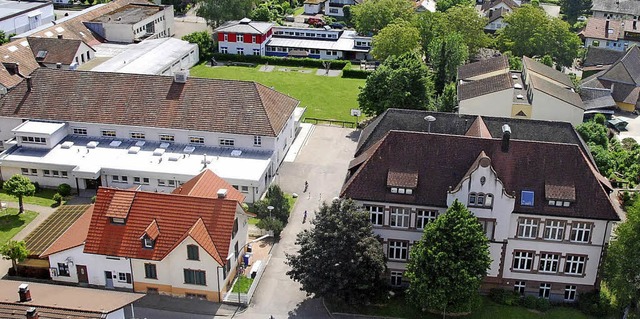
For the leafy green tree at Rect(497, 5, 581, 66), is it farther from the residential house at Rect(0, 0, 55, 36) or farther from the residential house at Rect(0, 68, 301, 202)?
the residential house at Rect(0, 0, 55, 36)

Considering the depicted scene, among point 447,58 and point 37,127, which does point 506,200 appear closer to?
point 447,58

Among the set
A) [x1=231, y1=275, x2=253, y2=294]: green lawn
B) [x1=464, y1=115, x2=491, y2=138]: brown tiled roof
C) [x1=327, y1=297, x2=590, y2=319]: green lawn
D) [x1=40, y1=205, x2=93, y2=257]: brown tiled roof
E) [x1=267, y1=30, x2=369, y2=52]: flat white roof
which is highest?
[x1=464, y1=115, x2=491, y2=138]: brown tiled roof

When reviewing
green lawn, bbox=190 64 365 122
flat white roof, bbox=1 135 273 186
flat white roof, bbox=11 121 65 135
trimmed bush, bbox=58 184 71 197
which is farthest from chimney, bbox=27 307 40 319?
green lawn, bbox=190 64 365 122

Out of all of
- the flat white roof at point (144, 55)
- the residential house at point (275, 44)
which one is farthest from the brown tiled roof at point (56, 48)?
the residential house at point (275, 44)

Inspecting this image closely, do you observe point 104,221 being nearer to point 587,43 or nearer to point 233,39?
point 233,39

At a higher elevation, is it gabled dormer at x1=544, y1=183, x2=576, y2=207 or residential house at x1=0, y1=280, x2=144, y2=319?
gabled dormer at x1=544, y1=183, x2=576, y2=207

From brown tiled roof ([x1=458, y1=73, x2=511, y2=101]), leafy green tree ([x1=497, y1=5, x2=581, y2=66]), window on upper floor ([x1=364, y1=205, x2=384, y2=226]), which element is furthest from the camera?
leafy green tree ([x1=497, y1=5, x2=581, y2=66])

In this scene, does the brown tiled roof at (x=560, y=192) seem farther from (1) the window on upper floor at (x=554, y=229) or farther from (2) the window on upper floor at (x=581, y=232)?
(2) the window on upper floor at (x=581, y=232)

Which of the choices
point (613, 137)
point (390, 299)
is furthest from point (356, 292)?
point (613, 137)
